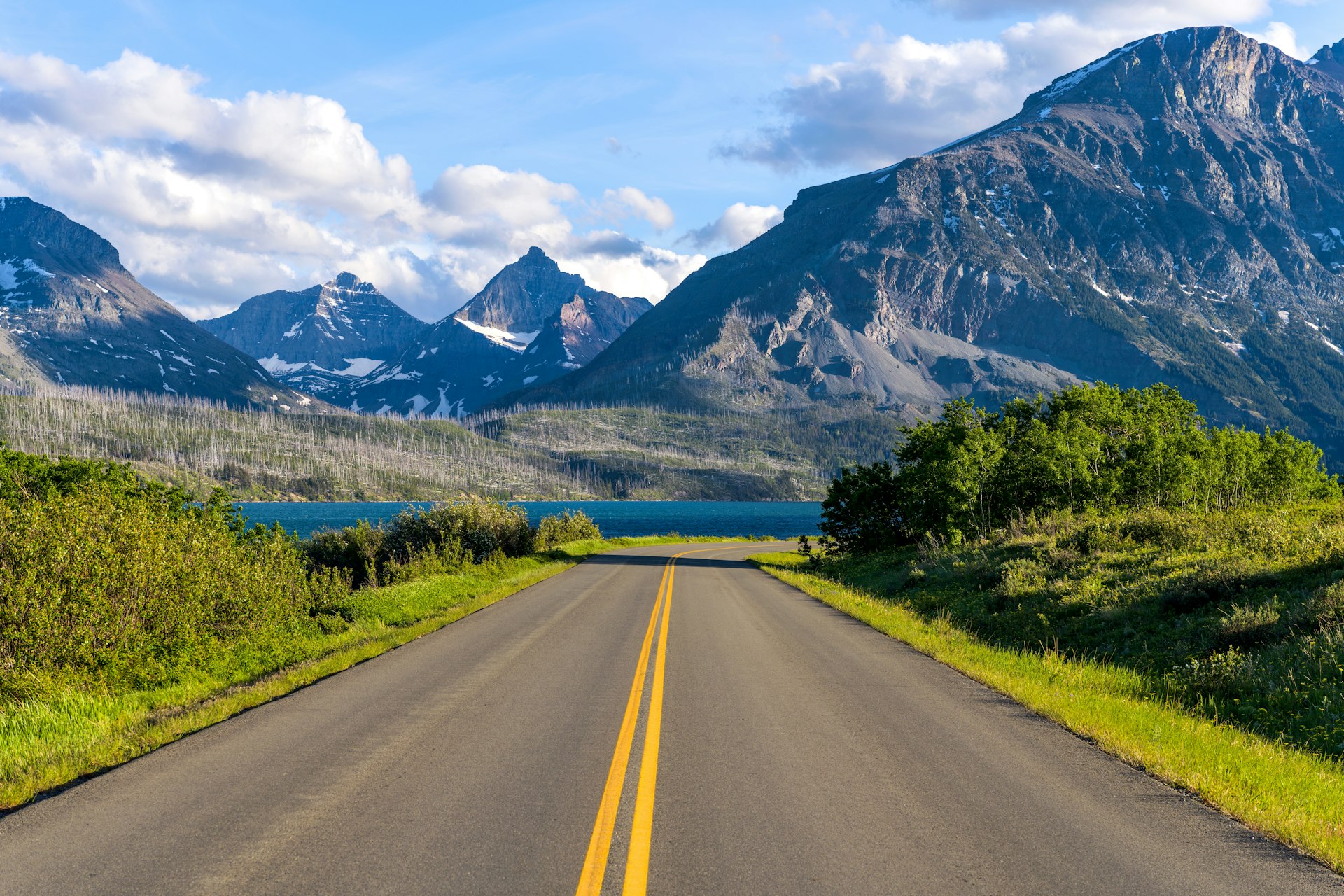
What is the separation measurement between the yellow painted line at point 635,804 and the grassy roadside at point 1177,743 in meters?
5.03

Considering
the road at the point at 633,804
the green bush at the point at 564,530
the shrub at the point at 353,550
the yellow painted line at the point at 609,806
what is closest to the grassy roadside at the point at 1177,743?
the road at the point at 633,804

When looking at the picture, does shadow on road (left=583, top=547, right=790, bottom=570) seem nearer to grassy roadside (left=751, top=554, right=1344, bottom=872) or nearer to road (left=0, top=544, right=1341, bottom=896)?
grassy roadside (left=751, top=554, right=1344, bottom=872)

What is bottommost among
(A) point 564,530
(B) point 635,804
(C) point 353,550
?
(A) point 564,530

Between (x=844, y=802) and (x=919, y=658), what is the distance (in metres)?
8.53

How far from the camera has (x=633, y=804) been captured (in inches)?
277

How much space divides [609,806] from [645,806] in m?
0.31

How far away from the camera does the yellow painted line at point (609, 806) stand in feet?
18.1

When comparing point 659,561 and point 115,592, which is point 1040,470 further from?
point 115,592

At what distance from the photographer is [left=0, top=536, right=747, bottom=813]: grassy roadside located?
26.0 feet

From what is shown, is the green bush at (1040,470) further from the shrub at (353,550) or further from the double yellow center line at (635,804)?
the double yellow center line at (635,804)

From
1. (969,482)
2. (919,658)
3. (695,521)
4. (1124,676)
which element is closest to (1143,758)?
(1124,676)

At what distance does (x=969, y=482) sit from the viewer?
37.9 meters

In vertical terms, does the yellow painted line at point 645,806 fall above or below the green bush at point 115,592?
below

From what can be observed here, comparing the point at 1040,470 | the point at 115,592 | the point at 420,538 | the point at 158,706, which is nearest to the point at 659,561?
the point at 420,538
